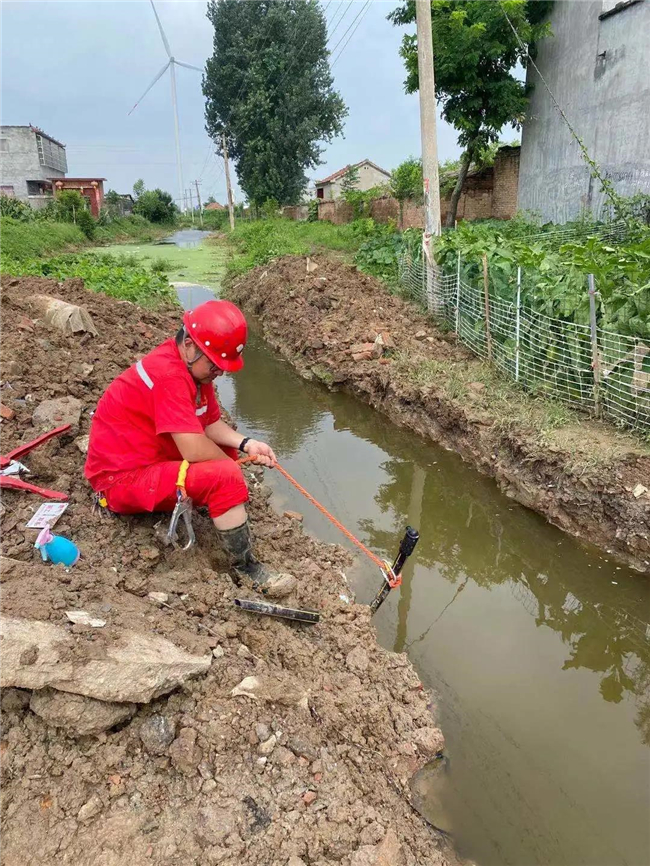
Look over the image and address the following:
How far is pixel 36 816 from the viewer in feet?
6.66

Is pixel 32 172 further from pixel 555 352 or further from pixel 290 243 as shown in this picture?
pixel 555 352

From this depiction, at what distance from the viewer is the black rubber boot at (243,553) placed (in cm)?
331

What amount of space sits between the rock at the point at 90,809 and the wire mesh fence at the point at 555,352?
4.72 m

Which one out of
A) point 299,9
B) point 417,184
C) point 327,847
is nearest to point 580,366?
point 327,847

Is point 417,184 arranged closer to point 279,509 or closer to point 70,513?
point 279,509

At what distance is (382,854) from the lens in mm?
2195

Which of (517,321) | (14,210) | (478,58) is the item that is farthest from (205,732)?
(14,210)

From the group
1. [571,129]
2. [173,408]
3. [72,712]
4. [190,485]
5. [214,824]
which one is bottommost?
[214,824]

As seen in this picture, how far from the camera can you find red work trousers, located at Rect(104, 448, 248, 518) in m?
3.06

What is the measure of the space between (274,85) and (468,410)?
34313 millimetres

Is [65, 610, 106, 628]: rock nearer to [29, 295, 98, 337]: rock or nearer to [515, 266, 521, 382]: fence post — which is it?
[515, 266, 521, 382]: fence post

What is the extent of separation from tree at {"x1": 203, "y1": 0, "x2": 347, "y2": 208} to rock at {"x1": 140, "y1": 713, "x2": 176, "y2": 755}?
36423 millimetres

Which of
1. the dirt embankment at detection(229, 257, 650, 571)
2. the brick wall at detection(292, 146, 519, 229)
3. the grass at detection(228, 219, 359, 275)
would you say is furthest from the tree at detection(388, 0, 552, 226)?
→ the dirt embankment at detection(229, 257, 650, 571)

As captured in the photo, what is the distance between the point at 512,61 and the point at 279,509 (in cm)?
1675
